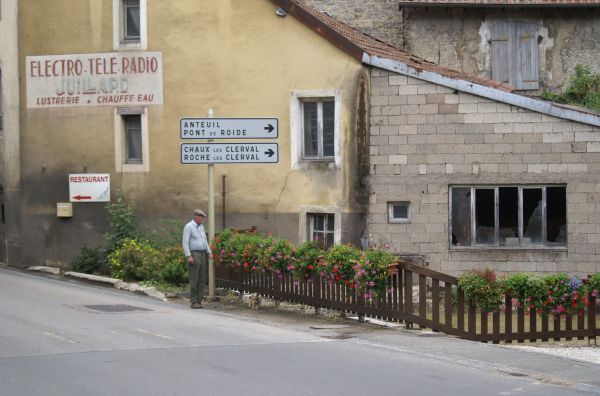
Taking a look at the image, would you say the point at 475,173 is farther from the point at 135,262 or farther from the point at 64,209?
the point at 64,209

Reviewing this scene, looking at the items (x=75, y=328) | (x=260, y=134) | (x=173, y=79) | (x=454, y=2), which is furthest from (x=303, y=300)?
(x=454, y=2)

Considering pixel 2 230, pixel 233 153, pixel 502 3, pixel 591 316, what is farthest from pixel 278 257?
pixel 502 3

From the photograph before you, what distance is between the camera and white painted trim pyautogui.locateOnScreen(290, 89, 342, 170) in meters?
20.1

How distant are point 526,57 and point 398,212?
7.73m

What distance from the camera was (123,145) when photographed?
854 inches

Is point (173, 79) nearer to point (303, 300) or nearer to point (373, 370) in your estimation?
point (303, 300)

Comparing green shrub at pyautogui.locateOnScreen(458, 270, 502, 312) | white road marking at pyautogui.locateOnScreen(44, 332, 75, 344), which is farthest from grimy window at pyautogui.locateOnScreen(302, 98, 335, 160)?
white road marking at pyautogui.locateOnScreen(44, 332, 75, 344)

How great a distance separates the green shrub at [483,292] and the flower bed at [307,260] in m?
1.32

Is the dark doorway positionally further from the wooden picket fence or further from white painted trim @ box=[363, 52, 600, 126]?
the wooden picket fence

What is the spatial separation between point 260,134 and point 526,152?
573 cm

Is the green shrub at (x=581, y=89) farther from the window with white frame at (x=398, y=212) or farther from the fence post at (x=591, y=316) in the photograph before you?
the fence post at (x=591, y=316)

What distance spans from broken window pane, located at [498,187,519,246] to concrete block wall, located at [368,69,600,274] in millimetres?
233

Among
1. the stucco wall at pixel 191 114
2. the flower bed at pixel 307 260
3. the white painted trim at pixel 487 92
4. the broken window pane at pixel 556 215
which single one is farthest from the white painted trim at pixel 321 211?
the broken window pane at pixel 556 215

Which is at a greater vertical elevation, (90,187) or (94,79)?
(94,79)
